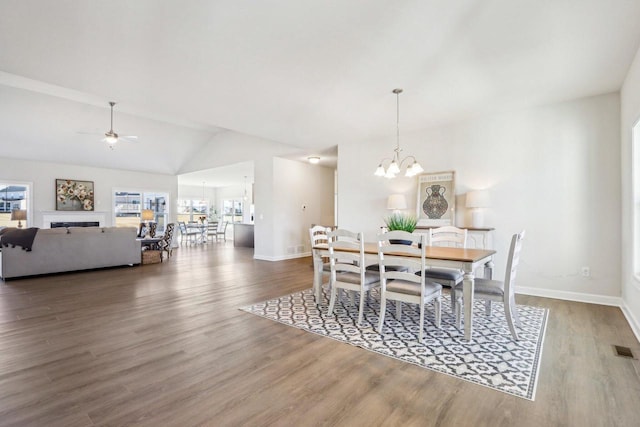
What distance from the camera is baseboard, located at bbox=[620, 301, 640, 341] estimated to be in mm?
2854

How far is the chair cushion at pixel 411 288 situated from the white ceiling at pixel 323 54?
2.23m

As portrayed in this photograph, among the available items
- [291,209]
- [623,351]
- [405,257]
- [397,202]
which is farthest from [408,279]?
[291,209]

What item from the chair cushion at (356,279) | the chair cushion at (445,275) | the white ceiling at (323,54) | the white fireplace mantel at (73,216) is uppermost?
the white ceiling at (323,54)

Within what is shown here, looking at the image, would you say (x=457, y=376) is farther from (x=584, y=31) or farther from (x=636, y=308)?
(x=584, y=31)

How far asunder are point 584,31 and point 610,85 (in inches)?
62.8

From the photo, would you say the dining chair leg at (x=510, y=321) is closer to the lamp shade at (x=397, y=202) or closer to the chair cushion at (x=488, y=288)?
the chair cushion at (x=488, y=288)

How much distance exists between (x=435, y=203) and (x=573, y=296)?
7.18 ft

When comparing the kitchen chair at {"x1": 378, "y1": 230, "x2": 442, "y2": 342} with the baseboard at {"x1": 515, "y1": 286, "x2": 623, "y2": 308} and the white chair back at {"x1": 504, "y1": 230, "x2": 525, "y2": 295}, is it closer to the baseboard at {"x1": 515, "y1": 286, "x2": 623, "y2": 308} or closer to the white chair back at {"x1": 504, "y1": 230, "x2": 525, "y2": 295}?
the white chair back at {"x1": 504, "y1": 230, "x2": 525, "y2": 295}

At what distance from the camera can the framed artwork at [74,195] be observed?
870 centimetres

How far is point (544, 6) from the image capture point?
2330 millimetres

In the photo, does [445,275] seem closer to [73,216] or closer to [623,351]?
[623,351]

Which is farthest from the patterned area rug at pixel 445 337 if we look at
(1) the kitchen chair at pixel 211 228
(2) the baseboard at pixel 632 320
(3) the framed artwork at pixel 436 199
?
(1) the kitchen chair at pixel 211 228

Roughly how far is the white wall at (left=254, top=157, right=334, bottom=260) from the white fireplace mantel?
17.3 ft

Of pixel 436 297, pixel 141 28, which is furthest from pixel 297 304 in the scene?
pixel 141 28
